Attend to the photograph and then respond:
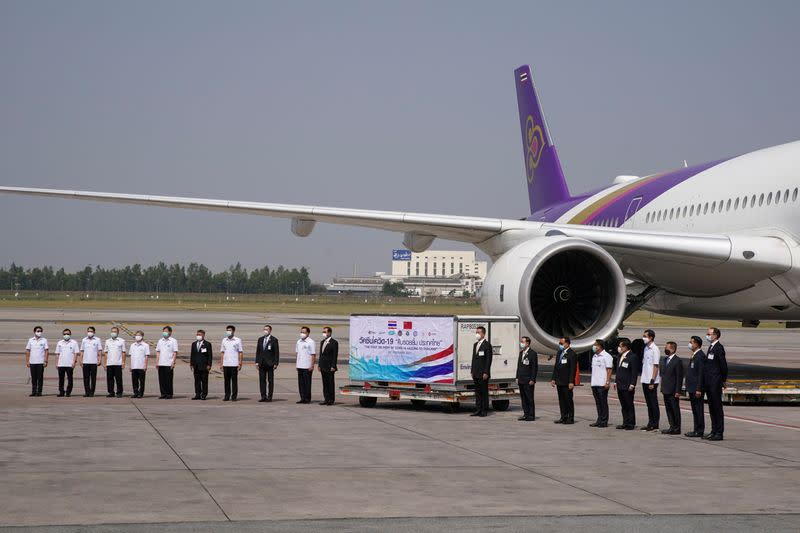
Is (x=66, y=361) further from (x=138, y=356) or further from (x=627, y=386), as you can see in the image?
(x=627, y=386)

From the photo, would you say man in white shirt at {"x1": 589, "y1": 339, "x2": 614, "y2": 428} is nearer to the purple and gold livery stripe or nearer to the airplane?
the airplane

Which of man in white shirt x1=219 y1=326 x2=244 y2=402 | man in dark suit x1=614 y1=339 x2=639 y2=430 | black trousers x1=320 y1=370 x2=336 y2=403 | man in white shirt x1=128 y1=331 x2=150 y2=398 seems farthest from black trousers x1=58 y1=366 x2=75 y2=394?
man in dark suit x1=614 y1=339 x2=639 y2=430

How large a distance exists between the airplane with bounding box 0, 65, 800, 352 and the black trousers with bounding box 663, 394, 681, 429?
4.93 metres

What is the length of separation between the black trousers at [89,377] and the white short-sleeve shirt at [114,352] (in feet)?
0.87

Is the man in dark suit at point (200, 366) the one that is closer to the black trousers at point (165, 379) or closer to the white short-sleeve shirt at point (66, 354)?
the black trousers at point (165, 379)

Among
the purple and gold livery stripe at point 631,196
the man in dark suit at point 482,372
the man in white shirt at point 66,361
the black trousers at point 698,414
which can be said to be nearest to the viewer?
the black trousers at point 698,414

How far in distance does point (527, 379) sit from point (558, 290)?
5.31 m

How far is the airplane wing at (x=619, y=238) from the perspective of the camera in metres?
19.6

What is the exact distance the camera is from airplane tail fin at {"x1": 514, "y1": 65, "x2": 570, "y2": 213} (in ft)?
102

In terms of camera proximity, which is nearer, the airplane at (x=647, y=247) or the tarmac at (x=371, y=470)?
the tarmac at (x=371, y=470)

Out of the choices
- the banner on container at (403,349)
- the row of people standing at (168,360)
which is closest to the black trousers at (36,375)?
→ the row of people standing at (168,360)

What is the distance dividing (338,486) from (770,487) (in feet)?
13.0

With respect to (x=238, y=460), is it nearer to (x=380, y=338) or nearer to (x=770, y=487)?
(x=770, y=487)

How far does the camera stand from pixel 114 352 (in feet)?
62.5
